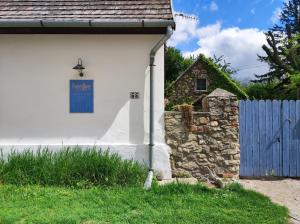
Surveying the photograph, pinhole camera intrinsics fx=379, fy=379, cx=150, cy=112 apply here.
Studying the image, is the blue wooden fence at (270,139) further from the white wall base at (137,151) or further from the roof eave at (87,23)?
the roof eave at (87,23)

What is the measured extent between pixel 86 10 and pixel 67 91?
5.84 feet

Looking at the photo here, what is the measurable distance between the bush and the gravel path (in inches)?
90.2

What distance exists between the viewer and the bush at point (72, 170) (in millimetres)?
7000

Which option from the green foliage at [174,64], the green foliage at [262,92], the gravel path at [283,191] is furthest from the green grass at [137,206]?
the green foliage at [174,64]

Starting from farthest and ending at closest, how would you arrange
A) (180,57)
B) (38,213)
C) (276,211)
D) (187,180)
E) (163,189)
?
(180,57) < (187,180) < (163,189) < (276,211) < (38,213)

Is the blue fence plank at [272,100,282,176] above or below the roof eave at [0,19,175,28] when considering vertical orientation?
below

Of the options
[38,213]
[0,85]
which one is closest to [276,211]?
[38,213]

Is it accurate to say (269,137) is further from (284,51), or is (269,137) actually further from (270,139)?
(284,51)

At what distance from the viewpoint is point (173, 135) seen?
816cm

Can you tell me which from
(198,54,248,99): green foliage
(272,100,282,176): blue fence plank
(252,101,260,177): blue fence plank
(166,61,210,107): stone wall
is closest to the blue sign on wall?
(252,101,260,177): blue fence plank

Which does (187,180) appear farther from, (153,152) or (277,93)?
(277,93)

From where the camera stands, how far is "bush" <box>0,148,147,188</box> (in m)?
7.00

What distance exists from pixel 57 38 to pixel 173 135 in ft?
10.6

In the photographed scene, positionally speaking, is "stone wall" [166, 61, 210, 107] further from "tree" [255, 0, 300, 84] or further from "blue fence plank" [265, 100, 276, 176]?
"blue fence plank" [265, 100, 276, 176]
